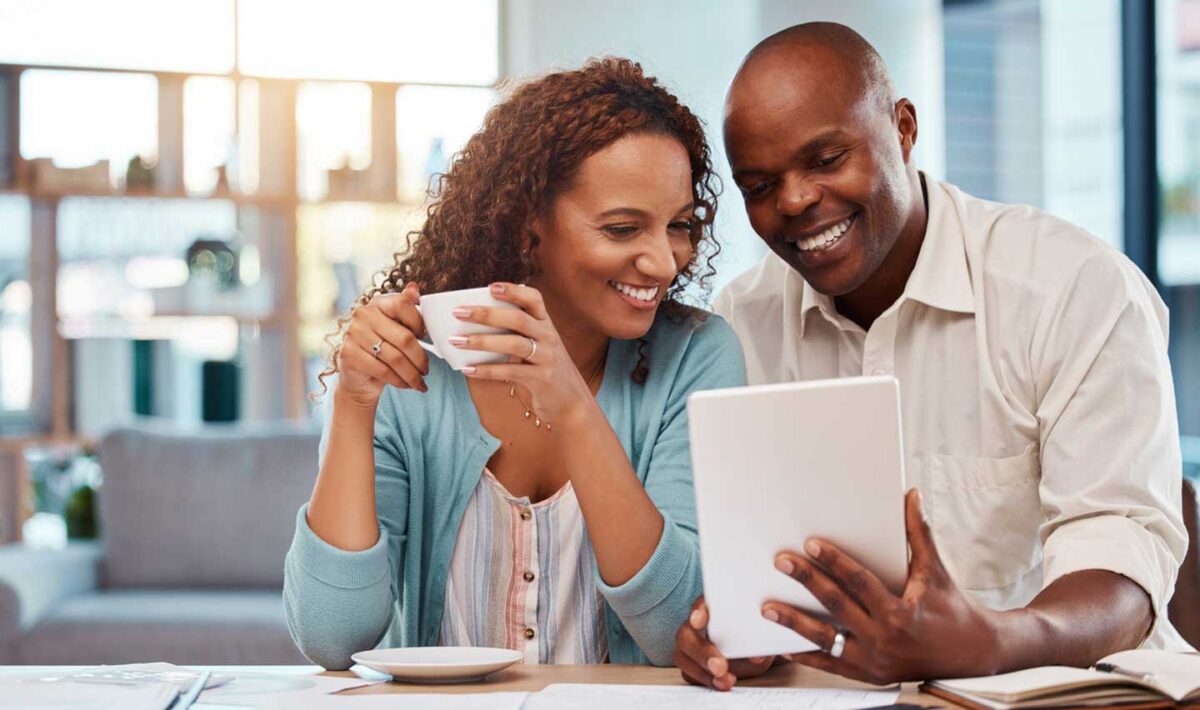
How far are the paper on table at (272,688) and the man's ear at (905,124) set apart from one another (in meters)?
1.12

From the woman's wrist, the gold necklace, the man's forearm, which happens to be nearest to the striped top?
the gold necklace

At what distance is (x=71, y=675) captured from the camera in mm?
1337

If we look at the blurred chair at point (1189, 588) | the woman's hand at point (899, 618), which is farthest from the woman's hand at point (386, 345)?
the blurred chair at point (1189, 588)

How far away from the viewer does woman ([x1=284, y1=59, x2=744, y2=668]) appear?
1440 millimetres

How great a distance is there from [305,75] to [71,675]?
3.86m

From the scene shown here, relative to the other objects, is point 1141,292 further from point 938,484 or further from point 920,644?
point 920,644

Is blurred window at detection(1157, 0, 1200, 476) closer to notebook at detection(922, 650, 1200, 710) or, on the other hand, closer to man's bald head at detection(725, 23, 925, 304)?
man's bald head at detection(725, 23, 925, 304)

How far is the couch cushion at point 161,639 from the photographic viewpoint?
3.39 metres

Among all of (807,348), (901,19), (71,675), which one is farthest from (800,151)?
(901,19)

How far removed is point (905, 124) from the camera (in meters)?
1.94

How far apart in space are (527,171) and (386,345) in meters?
0.36

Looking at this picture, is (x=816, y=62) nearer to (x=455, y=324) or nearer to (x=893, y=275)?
(x=893, y=275)

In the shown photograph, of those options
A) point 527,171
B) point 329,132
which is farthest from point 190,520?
point 527,171

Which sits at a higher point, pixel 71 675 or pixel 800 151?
pixel 800 151
